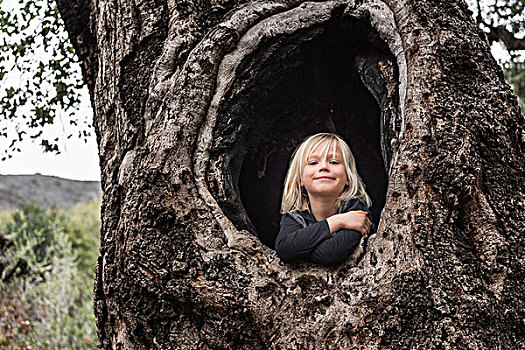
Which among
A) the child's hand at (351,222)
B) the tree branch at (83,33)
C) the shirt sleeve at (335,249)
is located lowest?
the shirt sleeve at (335,249)

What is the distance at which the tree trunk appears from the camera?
84.0 inches

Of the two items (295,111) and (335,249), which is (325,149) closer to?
(295,111)

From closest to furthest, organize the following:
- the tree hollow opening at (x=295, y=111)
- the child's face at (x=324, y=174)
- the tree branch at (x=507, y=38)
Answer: the tree hollow opening at (x=295, y=111), the child's face at (x=324, y=174), the tree branch at (x=507, y=38)

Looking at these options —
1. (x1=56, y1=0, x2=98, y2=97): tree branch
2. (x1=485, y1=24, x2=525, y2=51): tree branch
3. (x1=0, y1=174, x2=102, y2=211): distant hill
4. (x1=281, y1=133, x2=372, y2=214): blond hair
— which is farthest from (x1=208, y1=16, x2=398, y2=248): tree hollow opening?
(x1=0, y1=174, x2=102, y2=211): distant hill

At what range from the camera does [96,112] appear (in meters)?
3.16

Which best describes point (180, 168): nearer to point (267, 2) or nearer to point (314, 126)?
point (267, 2)

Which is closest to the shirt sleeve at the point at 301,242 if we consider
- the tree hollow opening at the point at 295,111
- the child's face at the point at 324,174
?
the tree hollow opening at the point at 295,111

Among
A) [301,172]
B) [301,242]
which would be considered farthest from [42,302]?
[301,242]

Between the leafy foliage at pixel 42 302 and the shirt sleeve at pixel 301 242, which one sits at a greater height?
the shirt sleeve at pixel 301 242

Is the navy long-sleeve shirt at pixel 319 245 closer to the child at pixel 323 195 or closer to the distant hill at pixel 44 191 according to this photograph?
the child at pixel 323 195

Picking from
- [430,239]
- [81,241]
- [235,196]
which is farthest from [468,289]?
[81,241]

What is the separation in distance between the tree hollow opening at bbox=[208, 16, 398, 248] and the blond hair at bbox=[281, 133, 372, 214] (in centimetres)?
21

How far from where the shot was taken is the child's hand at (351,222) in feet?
8.11

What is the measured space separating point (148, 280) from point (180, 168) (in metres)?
0.53
